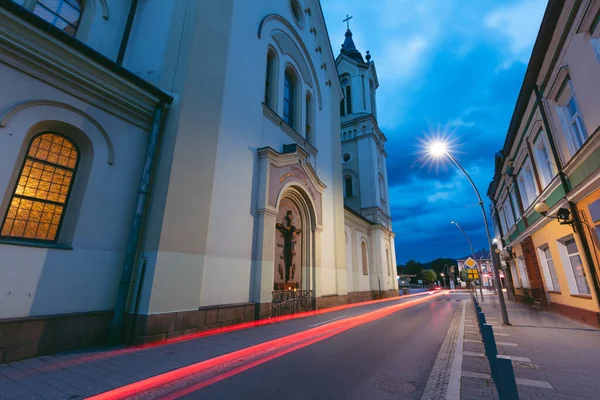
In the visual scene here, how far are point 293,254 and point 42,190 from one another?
8707 mm

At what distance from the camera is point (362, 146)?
28.8 m

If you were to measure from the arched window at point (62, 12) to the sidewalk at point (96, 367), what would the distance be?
9468mm

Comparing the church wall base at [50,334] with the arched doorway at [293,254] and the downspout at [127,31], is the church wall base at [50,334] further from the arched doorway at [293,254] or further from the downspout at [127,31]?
the downspout at [127,31]

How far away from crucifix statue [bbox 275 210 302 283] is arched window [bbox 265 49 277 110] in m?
5.24

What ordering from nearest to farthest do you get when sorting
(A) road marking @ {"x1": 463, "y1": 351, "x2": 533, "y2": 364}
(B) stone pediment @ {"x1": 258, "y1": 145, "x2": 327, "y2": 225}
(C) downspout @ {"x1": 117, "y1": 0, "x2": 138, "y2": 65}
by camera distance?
(A) road marking @ {"x1": 463, "y1": 351, "x2": 533, "y2": 364} < (C) downspout @ {"x1": 117, "y1": 0, "x2": 138, "y2": 65} < (B) stone pediment @ {"x1": 258, "y1": 145, "x2": 327, "y2": 225}

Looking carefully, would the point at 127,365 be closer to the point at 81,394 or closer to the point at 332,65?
the point at 81,394

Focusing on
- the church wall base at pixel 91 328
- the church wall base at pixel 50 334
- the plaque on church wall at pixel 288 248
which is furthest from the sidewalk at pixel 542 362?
the church wall base at pixel 50 334

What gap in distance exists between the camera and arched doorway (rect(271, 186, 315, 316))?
1112 cm

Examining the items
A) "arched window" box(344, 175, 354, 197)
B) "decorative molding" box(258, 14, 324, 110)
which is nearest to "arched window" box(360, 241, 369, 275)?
"arched window" box(344, 175, 354, 197)

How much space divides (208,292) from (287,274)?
14.6 ft

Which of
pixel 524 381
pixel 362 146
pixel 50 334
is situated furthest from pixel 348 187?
pixel 50 334

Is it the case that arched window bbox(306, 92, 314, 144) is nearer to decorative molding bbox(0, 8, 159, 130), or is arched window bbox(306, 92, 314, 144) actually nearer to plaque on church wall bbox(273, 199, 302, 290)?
plaque on church wall bbox(273, 199, 302, 290)

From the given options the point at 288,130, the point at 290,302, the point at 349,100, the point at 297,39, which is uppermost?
the point at 349,100

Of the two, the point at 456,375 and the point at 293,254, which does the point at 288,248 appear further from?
the point at 456,375
